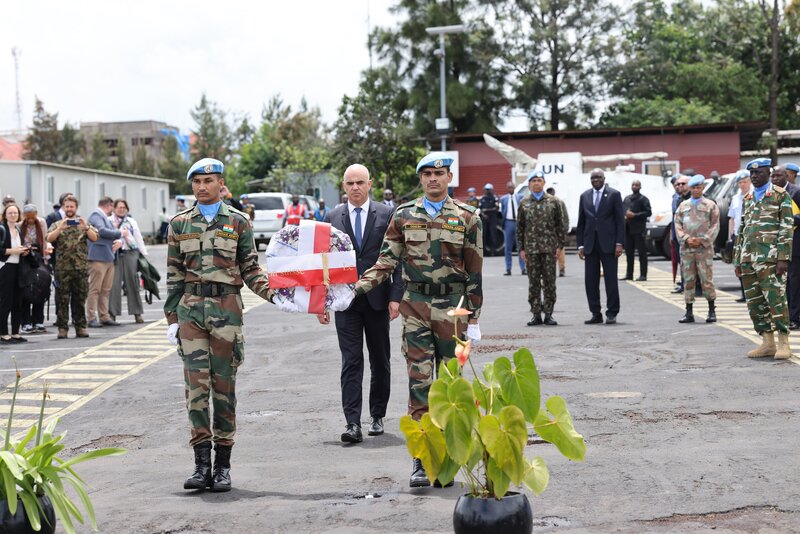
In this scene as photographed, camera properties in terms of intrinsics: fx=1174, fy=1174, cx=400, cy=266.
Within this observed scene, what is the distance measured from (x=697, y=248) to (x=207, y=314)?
34.1 feet

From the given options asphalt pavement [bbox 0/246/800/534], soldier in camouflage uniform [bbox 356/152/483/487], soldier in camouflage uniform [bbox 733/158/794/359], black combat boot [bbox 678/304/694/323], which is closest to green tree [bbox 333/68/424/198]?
black combat boot [bbox 678/304/694/323]

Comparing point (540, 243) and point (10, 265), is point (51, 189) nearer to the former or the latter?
point (10, 265)

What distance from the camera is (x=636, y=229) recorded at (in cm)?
2386

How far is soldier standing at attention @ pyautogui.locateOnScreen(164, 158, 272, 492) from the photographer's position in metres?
7.50

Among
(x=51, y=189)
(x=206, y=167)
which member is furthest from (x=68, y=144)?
(x=206, y=167)

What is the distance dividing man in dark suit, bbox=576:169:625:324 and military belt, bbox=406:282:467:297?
889cm

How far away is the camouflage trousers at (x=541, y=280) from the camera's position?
54.1ft

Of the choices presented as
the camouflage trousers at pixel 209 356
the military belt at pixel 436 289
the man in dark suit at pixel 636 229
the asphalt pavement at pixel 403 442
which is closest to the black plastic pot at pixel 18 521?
the asphalt pavement at pixel 403 442

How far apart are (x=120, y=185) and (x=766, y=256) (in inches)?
1753

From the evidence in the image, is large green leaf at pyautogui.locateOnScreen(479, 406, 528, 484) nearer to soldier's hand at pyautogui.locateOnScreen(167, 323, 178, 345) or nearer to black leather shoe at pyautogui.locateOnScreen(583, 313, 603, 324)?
soldier's hand at pyautogui.locateOnScreen(167, 323, 178, 345)

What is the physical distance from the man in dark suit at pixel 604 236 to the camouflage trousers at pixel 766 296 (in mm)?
3807

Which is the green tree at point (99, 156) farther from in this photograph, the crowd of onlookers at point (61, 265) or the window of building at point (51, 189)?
the crowd of onlookers at point (61, 265)

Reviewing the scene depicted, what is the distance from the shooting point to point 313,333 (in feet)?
55.0

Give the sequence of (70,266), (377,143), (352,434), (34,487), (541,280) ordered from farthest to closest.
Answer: (377,143) < (70,266) < (541,280) < (352,434) < (34,487)
